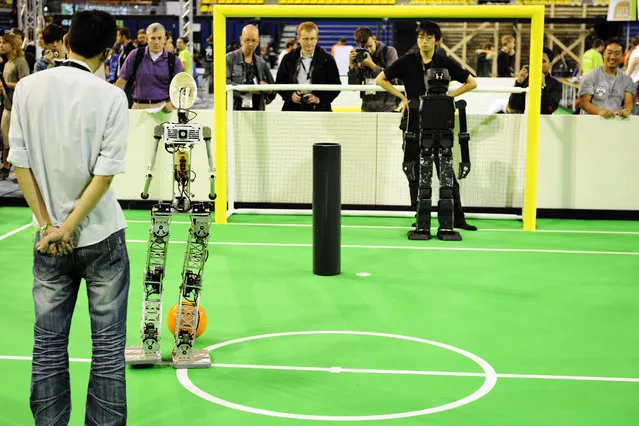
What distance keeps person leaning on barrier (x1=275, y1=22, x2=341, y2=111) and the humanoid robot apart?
229 inches

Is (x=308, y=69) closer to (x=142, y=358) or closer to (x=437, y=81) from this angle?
(x=437, y=81)

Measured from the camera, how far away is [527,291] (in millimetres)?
8070

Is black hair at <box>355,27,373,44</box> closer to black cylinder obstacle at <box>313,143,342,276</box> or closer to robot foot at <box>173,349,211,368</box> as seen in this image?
black cylinder obstacle at <box>313,143,342,276</box>

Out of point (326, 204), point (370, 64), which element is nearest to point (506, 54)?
point (370, 64)

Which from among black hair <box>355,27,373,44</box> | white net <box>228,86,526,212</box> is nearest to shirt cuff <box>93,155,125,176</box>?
white net <box>228,86,526,212</box>

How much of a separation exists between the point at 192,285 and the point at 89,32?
221 centimetres

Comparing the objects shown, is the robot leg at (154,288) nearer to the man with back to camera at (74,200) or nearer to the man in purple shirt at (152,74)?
the man with back to camera at (74,200)

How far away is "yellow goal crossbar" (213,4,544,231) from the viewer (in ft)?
34.6

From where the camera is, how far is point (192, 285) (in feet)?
18.9

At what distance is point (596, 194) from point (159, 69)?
5.81 m

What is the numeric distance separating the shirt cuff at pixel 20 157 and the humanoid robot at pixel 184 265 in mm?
1648

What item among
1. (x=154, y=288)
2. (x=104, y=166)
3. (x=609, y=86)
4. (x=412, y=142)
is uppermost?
(x=609, y=86)

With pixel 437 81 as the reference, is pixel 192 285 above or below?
below

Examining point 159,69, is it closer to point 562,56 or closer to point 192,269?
point 192,269
